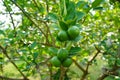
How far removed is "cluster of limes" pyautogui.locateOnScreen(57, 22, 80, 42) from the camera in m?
0.69

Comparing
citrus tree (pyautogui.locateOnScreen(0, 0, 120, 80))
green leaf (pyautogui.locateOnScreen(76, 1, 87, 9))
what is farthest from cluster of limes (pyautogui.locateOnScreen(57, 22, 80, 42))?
green leaf (pyautogui.locateOnScreen(76, 1, 87, 9))

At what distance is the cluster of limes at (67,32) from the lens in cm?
69

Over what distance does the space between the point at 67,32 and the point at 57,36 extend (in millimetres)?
45

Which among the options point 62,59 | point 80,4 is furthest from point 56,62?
point 80,4

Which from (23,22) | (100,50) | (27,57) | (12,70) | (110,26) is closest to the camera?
(27,57)

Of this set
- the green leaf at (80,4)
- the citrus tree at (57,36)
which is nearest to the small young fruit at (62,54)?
the citrus tree at (57,36)

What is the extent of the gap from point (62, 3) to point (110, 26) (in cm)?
192

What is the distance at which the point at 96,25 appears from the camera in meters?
2.68

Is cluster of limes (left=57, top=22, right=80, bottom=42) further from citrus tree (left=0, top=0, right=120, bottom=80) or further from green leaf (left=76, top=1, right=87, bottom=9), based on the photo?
green leaf (left=76, top=1, right=87, bottom=9)

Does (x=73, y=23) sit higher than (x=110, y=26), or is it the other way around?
(x=73, y=23)

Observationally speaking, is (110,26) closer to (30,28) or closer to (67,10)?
(30,28)

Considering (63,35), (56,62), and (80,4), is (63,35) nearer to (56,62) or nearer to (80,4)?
(56,62)

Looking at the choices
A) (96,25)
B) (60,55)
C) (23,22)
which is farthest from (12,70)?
(60,55)

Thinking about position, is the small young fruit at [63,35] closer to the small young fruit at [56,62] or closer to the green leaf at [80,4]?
the small young fruit at [56,62]
